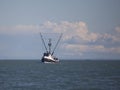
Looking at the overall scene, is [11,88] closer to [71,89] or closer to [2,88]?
[2,88]

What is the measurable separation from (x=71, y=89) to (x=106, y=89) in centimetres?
784

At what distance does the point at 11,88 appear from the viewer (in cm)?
10281

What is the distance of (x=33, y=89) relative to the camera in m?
100

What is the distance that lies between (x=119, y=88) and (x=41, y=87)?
18.1m

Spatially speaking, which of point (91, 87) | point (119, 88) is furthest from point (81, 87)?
point (119, 88)

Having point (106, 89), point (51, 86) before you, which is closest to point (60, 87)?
point (51, 86)

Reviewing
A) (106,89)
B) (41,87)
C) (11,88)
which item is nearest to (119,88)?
(106,89)

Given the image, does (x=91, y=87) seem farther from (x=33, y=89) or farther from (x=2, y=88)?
(x=2, y=88)

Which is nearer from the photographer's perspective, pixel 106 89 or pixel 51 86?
pixel 106 89

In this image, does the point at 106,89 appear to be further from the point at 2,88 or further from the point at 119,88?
the point at 2,88

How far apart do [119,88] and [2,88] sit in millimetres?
26698

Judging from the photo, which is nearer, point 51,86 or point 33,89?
point 33,89

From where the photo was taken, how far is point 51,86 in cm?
10838

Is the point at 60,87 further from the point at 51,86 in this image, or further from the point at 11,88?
Result: the point at 11,88
